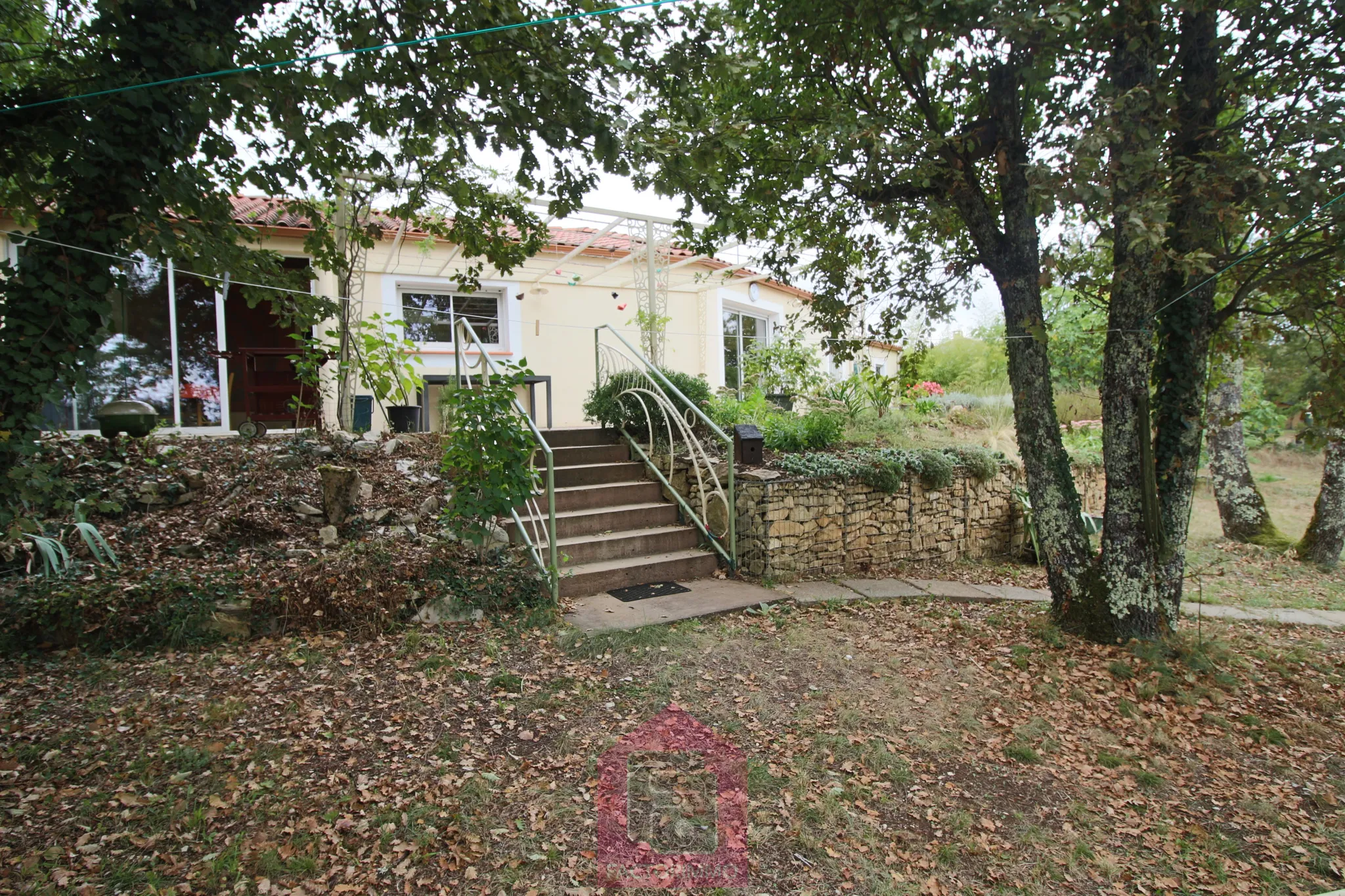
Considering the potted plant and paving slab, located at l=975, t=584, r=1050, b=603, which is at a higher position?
Answer: the potted plant

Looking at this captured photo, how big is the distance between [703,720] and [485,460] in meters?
1.99

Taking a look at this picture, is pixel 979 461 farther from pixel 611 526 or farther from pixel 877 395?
pixel 611 526

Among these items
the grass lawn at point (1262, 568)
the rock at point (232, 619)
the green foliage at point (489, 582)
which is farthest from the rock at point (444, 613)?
the grass lawn at point (1262, 568)

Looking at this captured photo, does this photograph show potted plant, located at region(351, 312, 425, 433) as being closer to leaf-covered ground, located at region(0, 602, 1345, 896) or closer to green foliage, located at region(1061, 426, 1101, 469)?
leaf-covered ground, located at region(0, 602, 1345, 896)

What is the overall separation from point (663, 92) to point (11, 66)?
3370 mm

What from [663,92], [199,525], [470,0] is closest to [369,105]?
[470,0]

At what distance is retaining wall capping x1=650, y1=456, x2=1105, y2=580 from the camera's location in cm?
503

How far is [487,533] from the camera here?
13.3ft

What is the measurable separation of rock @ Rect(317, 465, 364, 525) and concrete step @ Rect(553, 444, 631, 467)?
1.56 meters

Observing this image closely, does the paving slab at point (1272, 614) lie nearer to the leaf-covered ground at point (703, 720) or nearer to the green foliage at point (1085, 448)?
the leaf-covered ground at point (703, 720)

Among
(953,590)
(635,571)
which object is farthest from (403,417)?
(953,590)

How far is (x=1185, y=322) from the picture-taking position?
144 inches

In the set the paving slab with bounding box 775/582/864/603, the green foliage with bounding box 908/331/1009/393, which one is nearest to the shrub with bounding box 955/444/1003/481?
the paving slab with bounding box 775/582/864/603

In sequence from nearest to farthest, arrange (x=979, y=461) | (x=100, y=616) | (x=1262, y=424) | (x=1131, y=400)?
1. (x=100, y=616)
2. (x=1131, y=400)
3. (x=979, y=461)
4. (x=1262, y=424)
